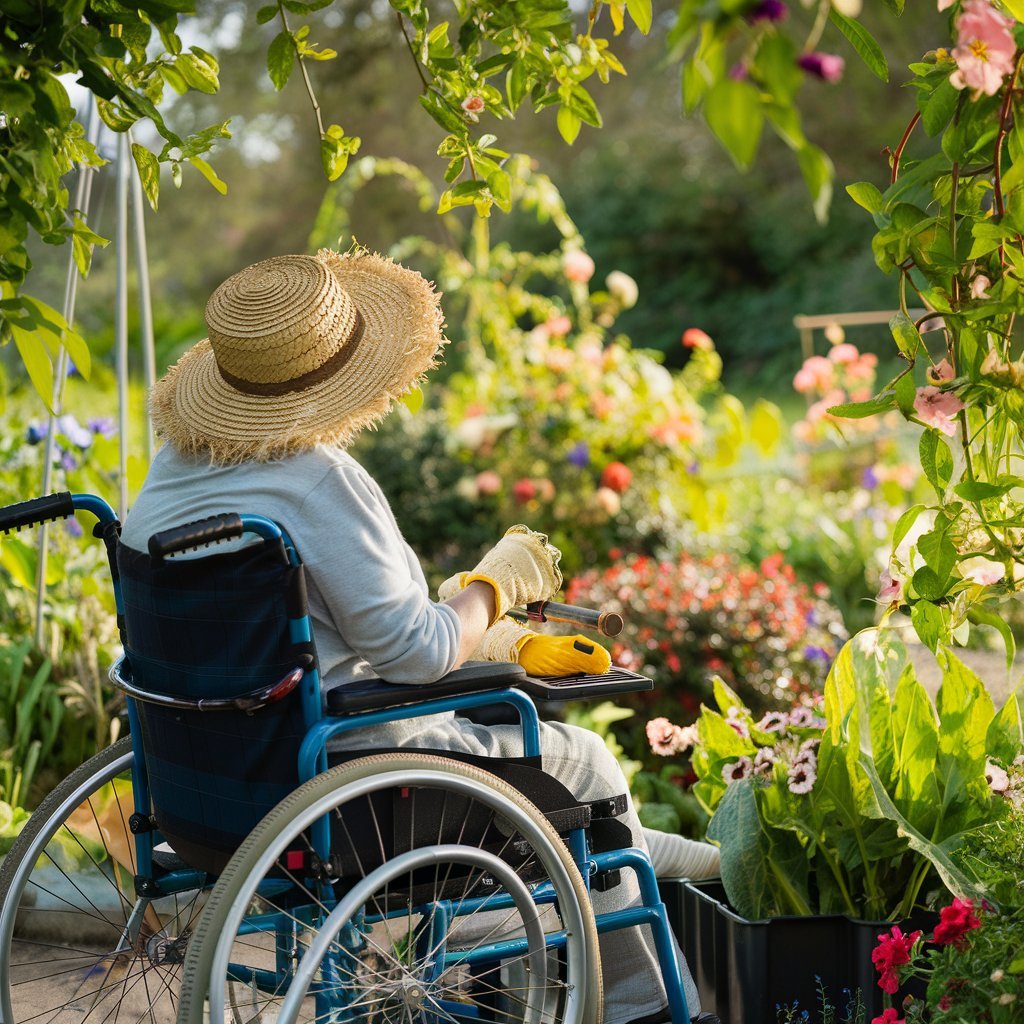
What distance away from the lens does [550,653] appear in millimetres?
1887

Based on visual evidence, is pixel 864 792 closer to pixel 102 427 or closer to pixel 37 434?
pixel 37 434

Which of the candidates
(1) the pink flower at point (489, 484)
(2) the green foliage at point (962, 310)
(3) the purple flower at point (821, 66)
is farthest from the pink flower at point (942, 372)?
(1) the pink flower at point (489, 484)

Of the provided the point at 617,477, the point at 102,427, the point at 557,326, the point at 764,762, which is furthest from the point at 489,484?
the point at 764,762

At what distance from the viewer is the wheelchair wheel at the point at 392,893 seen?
1456 mm

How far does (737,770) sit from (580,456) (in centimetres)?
308

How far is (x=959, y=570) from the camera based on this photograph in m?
1.90

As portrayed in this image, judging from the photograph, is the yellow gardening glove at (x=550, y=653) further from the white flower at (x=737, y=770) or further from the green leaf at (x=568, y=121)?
the green leaf at (x=568, y=121)

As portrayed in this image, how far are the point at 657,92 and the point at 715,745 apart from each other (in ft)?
63.6

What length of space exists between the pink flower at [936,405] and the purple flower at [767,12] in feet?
2.96

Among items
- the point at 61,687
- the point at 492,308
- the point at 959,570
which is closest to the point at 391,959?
the point at 959,570

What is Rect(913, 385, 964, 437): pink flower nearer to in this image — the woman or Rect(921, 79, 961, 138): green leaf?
Rect(921, 79, 961, 138): green leaf

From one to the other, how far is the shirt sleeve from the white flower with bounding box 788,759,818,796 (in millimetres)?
707

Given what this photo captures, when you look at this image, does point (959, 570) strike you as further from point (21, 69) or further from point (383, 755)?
point (21, 69)

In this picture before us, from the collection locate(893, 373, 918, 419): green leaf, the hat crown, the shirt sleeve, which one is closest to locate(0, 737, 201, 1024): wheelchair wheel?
the shirt sleeve
